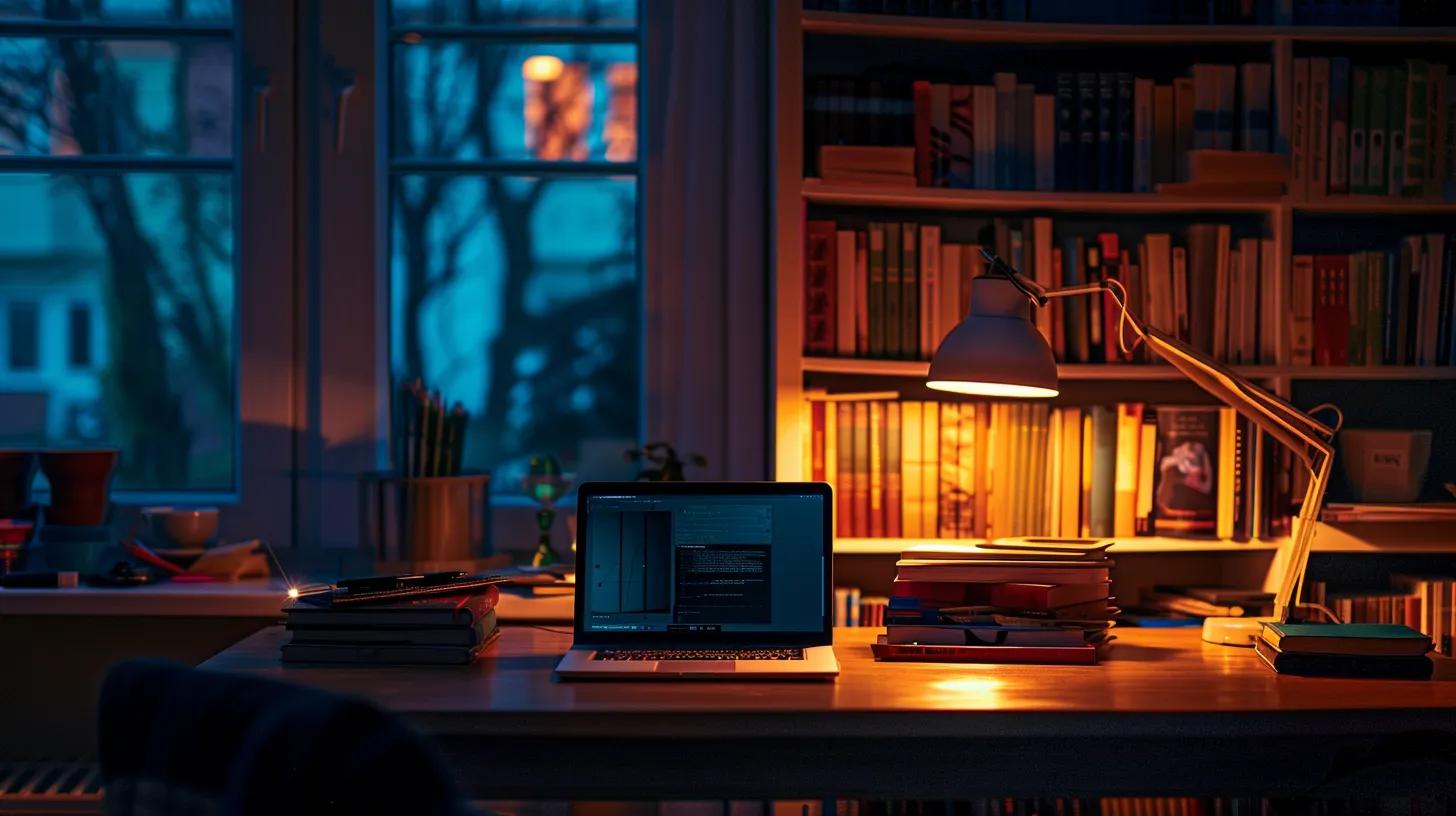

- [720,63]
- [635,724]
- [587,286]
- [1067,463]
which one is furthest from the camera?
[587,286]

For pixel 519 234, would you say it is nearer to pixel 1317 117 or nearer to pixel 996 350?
pixel 996 350

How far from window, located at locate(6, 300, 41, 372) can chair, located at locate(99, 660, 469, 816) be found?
222 centimetres

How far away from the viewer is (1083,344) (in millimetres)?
2775

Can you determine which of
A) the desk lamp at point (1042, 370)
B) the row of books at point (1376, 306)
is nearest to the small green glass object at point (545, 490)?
the desk lamp at point (1042, 370)

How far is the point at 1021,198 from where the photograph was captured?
2695 mm

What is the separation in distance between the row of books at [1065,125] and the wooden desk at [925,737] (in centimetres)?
117

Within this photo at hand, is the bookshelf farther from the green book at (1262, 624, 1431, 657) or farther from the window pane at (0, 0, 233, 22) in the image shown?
the window pane at (0, 0, 233, 22)

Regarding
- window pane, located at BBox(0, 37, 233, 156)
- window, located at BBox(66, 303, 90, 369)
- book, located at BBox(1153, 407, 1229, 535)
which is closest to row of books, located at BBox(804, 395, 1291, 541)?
book, located at BBox(1153, 407, 1229, 535)

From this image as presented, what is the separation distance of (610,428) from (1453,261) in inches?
71.7

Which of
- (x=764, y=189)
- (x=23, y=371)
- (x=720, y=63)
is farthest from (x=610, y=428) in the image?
(x=23, y=371)

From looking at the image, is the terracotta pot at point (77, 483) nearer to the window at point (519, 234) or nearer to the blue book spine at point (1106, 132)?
the window at point (519, 234)

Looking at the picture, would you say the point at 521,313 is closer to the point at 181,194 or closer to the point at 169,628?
the point at 181,194

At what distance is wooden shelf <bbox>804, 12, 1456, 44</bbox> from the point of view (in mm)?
2682

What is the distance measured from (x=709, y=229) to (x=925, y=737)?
1.41 metres
